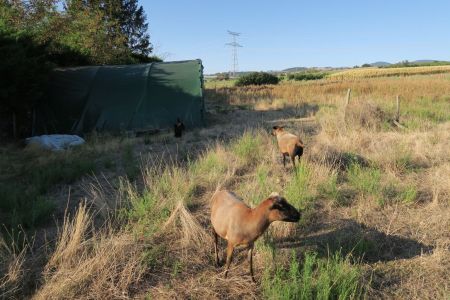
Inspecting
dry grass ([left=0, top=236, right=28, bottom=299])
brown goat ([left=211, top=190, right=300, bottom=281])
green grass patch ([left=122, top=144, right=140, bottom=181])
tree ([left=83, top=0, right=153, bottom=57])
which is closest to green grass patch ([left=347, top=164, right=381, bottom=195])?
brown goat ([left=211, top=190, right=300, bottom=281])

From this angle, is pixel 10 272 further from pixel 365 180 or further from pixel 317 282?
pixel 365 180

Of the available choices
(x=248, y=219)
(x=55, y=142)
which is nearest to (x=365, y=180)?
(x=248, y=219)

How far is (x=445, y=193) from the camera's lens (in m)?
6.17

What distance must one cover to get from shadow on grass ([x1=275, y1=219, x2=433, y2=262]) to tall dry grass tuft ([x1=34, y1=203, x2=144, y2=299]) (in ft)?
5.41

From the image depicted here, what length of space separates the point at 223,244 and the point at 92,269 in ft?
4.85

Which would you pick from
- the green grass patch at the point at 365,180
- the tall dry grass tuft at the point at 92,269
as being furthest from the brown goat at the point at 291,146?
the tall dry grass tuft at the point at 92,269

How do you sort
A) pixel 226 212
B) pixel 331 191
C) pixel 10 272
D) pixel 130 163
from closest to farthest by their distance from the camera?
pixel 10 272
pixel 226 212
pixel 331 191
pixel 130 163

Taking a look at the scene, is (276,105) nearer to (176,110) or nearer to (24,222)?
(176,110)

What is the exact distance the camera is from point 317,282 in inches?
145

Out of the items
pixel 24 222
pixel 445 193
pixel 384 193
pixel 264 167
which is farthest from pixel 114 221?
pixel 445 193

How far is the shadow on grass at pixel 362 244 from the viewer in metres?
4.43

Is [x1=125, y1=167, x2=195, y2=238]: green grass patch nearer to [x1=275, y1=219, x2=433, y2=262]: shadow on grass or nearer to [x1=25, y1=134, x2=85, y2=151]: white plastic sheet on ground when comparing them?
[x1=275, y1=219, x2=433, y2=262]: shadow on grass

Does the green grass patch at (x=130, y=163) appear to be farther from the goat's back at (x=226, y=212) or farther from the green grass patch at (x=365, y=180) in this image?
the green grass patch at (x=365, y=180)

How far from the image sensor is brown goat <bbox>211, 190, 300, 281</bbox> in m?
3.63
